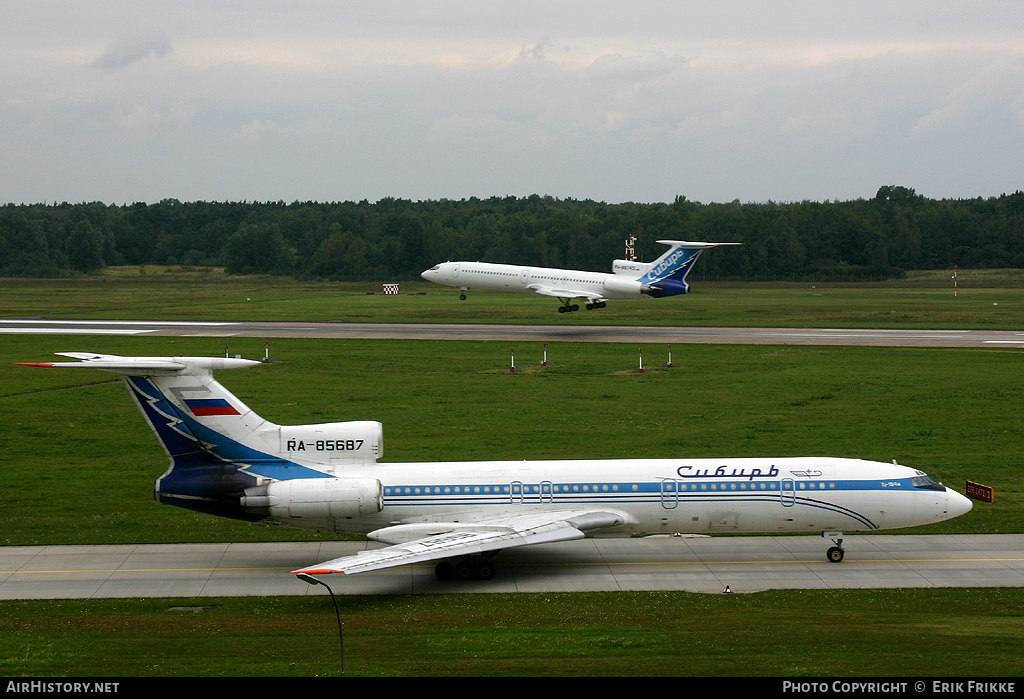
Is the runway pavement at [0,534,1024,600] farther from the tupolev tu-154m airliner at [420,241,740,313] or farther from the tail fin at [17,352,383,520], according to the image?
the tupolev tu-154m airliner at [420,241,740,313]

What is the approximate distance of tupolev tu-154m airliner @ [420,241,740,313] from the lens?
3617 inches

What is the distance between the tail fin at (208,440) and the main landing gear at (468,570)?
432 cm

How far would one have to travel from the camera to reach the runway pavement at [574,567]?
1056 inches

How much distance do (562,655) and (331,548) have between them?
13025mm

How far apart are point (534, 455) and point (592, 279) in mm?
58672

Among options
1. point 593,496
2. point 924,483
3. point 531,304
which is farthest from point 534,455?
point 531,304

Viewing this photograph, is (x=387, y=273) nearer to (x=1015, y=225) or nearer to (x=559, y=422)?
(x=1015, y=225)

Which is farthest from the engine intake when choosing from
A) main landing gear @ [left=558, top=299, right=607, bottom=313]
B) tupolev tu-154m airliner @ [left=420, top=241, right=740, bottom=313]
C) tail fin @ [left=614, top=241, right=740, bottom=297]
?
main landing gear @ [left=558, top=299, right=607, bottom=313]

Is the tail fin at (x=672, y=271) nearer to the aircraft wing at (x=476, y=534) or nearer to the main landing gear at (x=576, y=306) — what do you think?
the main landing gear at (x=576, y=306)

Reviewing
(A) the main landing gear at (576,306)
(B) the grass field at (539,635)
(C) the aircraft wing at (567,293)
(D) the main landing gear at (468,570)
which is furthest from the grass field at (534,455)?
(C) the aircraft wing at (567,293)

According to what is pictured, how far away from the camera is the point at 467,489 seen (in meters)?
28.8

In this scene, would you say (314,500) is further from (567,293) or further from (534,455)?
(567,293)

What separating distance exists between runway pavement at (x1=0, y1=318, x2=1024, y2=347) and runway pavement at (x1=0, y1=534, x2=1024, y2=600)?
4786 cm

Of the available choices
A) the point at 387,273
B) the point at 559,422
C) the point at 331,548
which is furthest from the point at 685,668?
the point at 387,273
